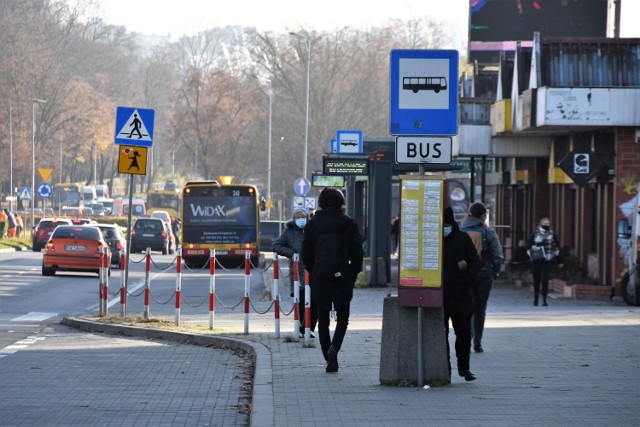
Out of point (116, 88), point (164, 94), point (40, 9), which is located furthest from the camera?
point (164, 94)

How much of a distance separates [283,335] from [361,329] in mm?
1915

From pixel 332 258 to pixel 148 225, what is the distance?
162 ft

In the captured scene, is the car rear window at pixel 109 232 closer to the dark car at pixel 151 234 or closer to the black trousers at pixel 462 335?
the dark car at pixel 151 234

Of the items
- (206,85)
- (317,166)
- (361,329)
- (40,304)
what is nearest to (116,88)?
(206,85)

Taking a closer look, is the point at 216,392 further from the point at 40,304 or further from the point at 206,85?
the point at 206,85

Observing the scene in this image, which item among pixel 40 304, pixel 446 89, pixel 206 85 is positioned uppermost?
pixel 206 85

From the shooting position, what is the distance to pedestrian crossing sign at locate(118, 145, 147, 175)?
69.0 ft

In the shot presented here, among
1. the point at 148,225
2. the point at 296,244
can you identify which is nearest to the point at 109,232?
the point at 148,225

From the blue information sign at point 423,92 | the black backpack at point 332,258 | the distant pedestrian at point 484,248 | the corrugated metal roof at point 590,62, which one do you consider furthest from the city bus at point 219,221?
the blue information sign at point 423,92

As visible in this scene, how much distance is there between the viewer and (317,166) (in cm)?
8325

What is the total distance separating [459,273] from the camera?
12773mm

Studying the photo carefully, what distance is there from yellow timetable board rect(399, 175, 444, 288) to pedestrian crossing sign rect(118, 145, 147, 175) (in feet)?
31.0

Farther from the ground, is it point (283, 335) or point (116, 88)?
point (116, 88)

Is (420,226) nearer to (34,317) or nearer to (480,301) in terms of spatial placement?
(480,301)
